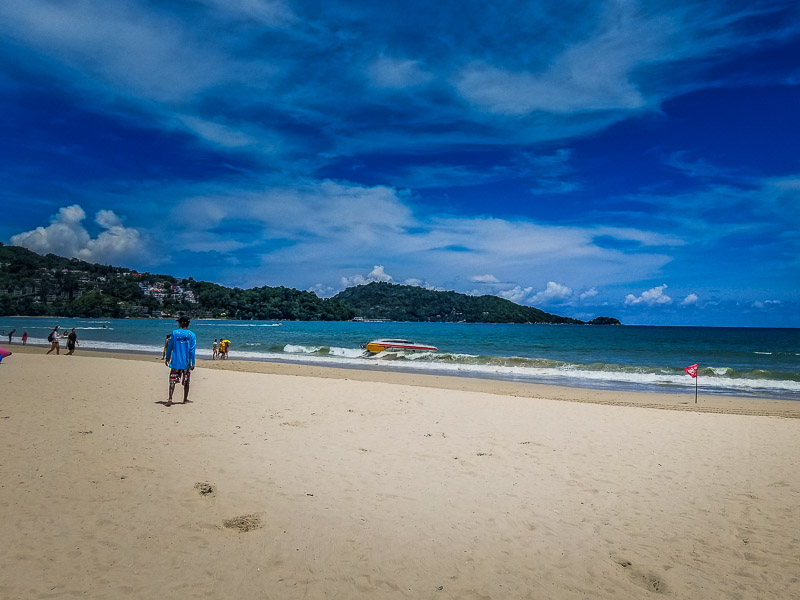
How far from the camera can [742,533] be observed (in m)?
4.81

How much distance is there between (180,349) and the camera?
10352mm

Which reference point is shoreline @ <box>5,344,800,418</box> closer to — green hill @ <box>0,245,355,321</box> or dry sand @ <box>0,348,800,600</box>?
dry sand @ <box>0,348,800,600</box>

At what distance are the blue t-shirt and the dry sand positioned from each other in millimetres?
1016

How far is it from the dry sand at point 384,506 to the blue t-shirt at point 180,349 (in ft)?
3.33

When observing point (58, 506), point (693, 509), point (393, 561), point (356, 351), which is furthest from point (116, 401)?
point (356, 351)

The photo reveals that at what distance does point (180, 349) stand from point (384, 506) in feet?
23.4

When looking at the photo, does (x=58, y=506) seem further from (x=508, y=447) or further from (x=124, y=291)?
(x=124, y=291)

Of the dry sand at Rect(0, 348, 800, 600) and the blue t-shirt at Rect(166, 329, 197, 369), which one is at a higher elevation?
the blue t-shirt at Rect(166, 329, 197, 369)

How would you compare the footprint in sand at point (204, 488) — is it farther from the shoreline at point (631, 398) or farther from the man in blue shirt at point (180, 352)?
the shoreline at point (631, 398)

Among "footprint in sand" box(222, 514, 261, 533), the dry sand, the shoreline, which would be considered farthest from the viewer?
the shoreline

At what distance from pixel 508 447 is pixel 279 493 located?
13.5 feet

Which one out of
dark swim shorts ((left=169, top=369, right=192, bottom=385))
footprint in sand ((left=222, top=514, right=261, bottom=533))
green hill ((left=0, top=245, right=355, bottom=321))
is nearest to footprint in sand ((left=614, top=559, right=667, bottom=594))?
footprint in sand ((left=222, top=514, right=261, bottom=533))

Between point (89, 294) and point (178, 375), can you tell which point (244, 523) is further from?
point (89, 294)

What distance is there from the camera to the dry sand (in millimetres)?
3695
